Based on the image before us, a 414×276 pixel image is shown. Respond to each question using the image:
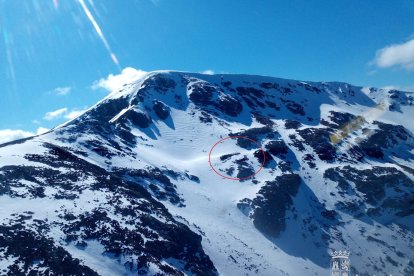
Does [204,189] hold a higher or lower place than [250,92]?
lower

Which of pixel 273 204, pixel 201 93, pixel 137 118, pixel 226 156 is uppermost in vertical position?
pixel 201 93

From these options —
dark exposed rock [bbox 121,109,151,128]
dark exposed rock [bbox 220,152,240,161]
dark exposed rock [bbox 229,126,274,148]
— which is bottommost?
dark exposed rock [bbox 220,152,240,161]

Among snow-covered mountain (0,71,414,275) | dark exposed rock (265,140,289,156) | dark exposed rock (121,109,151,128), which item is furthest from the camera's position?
dark exposed rock (121,109,151,128)

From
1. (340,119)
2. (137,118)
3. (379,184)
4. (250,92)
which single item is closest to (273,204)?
(379,184)

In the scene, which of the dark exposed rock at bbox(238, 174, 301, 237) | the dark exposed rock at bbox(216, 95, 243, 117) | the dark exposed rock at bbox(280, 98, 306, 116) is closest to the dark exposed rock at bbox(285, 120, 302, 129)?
the dark exposed rock at bbox(280, 98, 306, 116)

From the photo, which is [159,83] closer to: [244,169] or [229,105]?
[229,105]

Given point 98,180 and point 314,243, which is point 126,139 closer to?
point 98,180

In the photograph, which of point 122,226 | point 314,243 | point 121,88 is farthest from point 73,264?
point 121,88

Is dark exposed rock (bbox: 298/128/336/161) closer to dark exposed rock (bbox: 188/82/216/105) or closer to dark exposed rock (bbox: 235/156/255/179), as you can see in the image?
dark exposed rock (bbox: 235/156/255/179)
